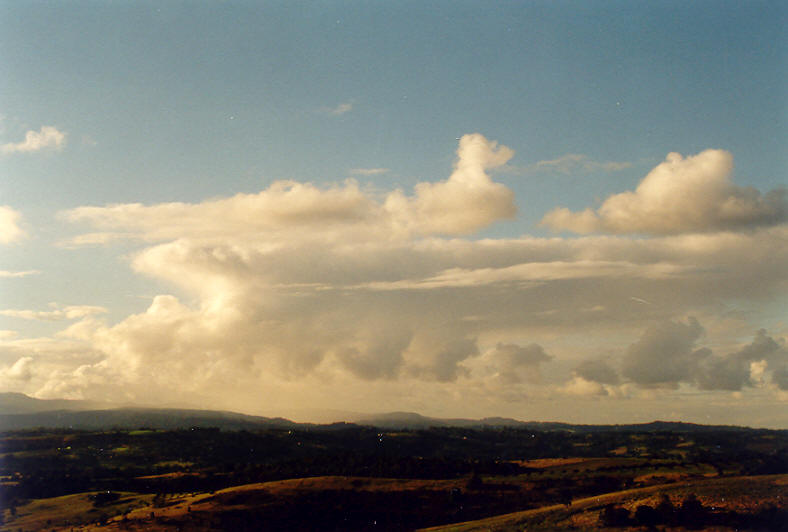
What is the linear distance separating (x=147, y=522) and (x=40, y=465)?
102 m

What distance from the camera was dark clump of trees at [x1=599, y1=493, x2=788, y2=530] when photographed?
71.8 meters

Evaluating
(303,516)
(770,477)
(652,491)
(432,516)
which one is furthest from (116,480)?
(770,477)

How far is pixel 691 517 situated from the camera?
74250 mm

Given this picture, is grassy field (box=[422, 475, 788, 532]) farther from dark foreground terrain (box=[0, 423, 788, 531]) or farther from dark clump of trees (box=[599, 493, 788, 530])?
dark clump of trees (box=[599, 493, 788, 530])

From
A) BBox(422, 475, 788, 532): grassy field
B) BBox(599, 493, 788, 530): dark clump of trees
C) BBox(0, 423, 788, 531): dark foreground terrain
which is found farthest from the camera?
BBox(0, 423, 788, 531): dark foreground terrain

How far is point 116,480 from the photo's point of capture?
136750mm

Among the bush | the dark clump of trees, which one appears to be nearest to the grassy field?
the bush

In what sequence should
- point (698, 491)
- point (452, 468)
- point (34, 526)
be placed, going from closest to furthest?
point (698, 491), point (34, 526), point (452, 468)

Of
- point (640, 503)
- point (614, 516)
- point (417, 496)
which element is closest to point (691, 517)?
point (640, 503)

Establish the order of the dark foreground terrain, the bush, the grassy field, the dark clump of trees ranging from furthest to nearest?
the dark foreground terrain
the grassy field
the bush
the dark clump of trees

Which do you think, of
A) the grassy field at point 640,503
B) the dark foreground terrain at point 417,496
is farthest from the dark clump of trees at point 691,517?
the grassy field at point 640,503

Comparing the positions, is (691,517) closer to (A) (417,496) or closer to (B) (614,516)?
(B) (614,516)

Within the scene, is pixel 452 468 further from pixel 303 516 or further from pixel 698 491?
pixel 698 491

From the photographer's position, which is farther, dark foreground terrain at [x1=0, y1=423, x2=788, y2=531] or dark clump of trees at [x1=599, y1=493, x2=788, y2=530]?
dark foreground terrain at [x1=0, y1=423, x2=788, y2=531]
